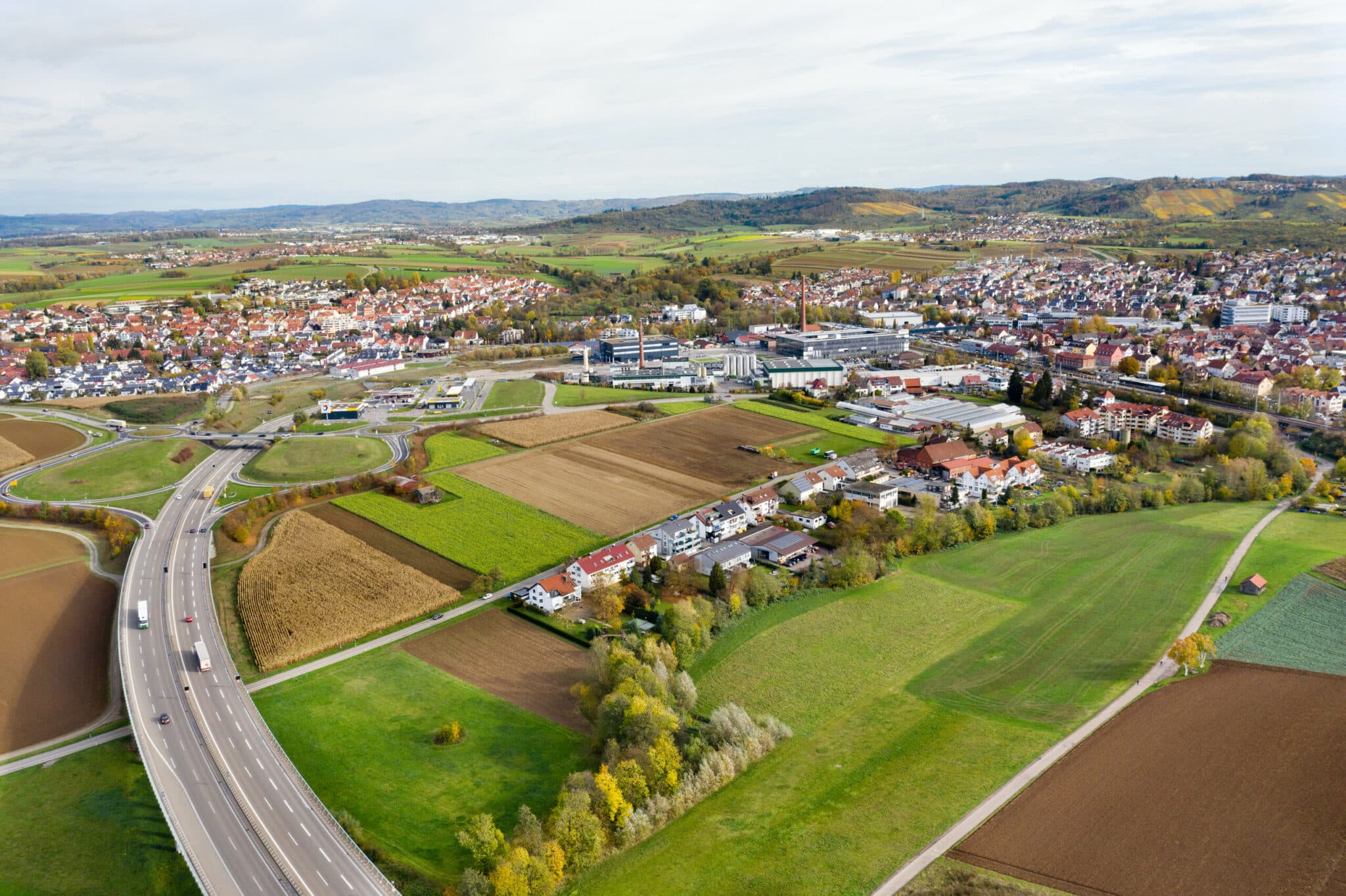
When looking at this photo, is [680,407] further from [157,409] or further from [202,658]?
[202,658]

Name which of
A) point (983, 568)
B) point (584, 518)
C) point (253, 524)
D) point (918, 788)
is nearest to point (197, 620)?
point (253, 524)

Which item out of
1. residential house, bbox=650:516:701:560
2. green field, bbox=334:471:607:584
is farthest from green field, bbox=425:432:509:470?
residential house, bbox=650:516:701:560

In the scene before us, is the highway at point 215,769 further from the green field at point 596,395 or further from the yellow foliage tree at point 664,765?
the green field at point 596,395

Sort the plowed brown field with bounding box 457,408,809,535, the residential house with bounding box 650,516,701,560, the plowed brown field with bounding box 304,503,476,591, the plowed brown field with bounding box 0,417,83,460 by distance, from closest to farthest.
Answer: the plowed brown field with bounding box 304,503,476,591
the residential house with bounding box 650,516,701,560
the plowed brown field with bounding box 457,408,809,535
the plowed brown field with bounding box 0,417,83,460

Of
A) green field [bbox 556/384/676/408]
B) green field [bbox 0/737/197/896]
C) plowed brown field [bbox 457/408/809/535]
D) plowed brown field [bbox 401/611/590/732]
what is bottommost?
green field [bbox 0/737/197/896]

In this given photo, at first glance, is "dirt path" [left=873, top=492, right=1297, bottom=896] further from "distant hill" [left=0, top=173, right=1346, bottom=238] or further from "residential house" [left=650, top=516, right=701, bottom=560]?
"distant hill" [left=0, top=173, right=1346, bottom=238]

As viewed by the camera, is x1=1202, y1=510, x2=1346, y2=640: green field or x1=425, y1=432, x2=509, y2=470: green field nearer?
x1=1202, y1=510, x2=1346, y2=640: green field
